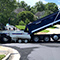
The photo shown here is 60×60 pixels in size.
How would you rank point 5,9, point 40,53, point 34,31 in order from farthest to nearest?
point 5,9
point 34,31
point 40,53

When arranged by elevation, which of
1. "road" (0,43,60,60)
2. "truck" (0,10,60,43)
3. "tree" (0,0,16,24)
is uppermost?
"tree" (0,0,16,24)

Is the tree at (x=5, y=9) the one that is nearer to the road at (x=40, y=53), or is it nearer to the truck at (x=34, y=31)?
the truck at (x=34, y=31)

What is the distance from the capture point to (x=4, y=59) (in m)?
8.62

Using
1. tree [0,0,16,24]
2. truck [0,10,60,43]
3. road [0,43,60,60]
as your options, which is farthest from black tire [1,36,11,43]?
tree [0,0,16,24]

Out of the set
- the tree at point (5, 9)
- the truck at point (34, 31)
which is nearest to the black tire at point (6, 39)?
the truck at point (34, 31)

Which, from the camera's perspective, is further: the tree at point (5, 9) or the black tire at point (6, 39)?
the tree at point (5, 9)

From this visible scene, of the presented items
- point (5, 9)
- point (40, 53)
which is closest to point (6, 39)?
point (40, 53)

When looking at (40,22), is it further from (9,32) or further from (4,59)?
(4,59)

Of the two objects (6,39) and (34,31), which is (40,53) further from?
(6,39)

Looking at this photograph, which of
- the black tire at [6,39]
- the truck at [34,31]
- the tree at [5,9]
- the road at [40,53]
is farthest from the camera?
the tree at [5,9]

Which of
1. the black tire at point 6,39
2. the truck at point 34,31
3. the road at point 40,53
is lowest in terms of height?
the road at point 40,53

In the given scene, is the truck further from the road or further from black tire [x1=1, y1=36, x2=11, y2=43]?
the road

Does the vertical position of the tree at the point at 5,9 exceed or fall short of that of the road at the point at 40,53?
it exceeds it

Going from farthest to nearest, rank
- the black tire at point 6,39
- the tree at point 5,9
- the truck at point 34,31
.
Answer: the tree at point 5,9
the black tire at point 6,39
the truck at point 34,31
